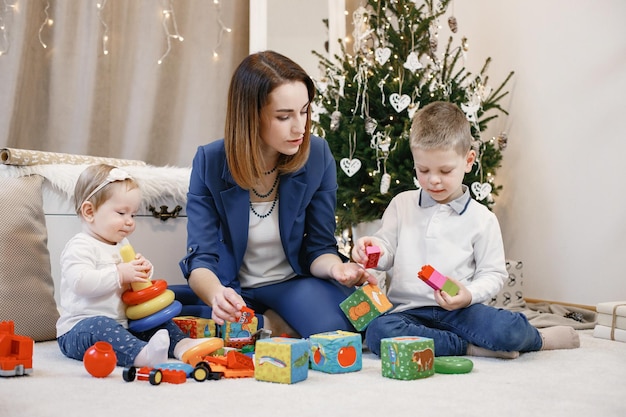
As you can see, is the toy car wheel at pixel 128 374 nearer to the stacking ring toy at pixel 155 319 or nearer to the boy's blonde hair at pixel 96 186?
the stacking ring toy at pixel 155 319

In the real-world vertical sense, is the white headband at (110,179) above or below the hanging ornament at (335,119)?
below

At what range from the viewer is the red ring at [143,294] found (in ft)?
5.74

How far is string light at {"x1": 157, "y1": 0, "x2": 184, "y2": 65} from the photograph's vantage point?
3719 millimetres

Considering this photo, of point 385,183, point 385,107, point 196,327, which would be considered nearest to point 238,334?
point 196,327

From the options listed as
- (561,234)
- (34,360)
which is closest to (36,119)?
(34,360)

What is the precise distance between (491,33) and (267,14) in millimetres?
1229

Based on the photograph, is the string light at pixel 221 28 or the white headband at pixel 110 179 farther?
the string light at pixel 221 28

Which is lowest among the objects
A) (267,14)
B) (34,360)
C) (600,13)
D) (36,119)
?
(34,360)

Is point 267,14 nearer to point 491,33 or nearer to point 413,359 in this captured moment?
point 491,33

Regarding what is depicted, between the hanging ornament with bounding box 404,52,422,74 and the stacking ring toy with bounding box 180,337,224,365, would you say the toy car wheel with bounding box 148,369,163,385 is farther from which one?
the hanging ornament with bounding box 404,52,422,74

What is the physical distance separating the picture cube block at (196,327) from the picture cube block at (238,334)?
6 centimetres

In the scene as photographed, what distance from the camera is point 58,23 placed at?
3.41 m

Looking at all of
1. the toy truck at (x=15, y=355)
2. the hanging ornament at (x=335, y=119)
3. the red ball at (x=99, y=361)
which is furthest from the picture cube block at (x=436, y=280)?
the hanging ornament at (x=335, y=119)

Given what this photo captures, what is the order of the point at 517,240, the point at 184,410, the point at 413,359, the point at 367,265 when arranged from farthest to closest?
the point at 517,240 → the point at 367,265 → the point at 413,359 → the point at 184,410
